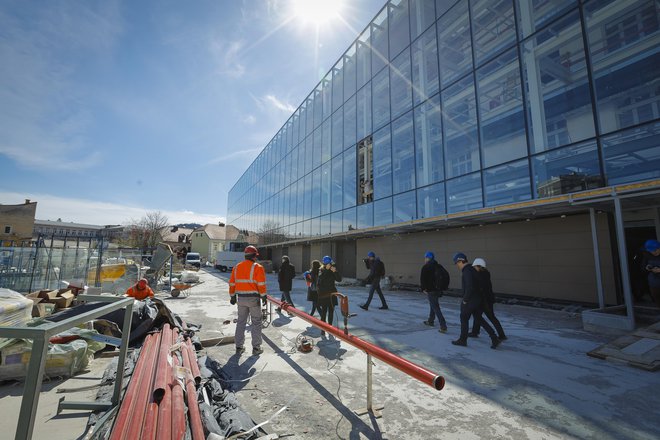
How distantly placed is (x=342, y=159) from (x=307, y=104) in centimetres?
961

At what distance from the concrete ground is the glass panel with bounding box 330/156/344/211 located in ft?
47.1

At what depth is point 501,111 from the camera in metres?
11.2

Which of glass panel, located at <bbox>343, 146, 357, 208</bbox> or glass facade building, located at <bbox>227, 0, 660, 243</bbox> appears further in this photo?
glass panel, located at <bbox>343, 146, 357, 208</bbox>

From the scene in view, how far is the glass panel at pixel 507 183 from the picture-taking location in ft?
33.8

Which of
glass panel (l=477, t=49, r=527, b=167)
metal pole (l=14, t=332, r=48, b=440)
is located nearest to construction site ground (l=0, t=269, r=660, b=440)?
metal pole (l=14, t=332, r=48, b=440)

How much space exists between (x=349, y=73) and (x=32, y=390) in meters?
23.0

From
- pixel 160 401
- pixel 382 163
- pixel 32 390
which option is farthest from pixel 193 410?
pixel 382 163

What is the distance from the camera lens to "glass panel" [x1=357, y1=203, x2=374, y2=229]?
1730 cm

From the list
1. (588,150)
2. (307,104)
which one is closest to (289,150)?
(307,104)

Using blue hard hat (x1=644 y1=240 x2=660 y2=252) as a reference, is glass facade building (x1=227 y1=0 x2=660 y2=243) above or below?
above

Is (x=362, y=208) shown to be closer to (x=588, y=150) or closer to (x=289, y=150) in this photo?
(x=588, y=150)

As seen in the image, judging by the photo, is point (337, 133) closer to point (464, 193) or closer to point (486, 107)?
point (486, 107)

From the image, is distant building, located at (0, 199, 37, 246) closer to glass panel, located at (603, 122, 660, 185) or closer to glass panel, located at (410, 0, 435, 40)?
glass panel, located at (410, 0, 435, 40)

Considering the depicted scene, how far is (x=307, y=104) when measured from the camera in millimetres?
27250
